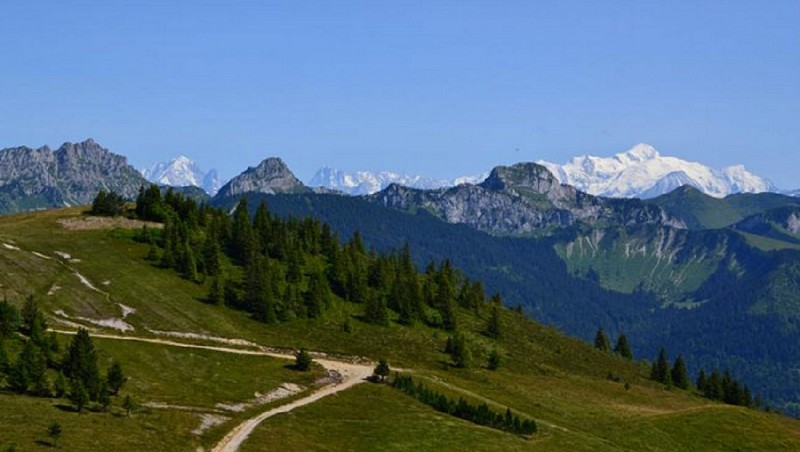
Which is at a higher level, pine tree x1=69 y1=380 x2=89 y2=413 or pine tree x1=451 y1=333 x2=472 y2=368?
pine tree x1=451 y1=333 x2=472 y2=368

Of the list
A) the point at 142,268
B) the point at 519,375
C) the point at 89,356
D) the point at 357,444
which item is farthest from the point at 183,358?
the point at 519,375

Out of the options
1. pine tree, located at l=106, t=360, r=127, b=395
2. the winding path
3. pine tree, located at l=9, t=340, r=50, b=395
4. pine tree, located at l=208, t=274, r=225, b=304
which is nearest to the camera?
the winding path

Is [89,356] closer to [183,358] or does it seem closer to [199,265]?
[183,358]

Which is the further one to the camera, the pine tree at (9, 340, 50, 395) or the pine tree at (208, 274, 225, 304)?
the pine tree at (208, 274, 225, 304)

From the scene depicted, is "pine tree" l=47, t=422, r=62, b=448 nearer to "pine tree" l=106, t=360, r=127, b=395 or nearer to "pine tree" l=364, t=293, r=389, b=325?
"pine tree" l=106, t=360, r=127, b=395

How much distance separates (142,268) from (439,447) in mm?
85571

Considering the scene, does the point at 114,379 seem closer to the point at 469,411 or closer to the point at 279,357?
the point at 279,357

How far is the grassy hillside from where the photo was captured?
76.8 m

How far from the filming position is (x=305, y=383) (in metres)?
105

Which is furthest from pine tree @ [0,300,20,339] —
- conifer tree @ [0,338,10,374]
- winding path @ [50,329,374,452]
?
conifer tree @ [0,338,10,374]

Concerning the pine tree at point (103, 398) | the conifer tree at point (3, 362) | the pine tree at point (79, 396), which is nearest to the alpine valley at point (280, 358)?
the conifer tree at point (3, 362)

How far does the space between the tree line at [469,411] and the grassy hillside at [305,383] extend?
2.23 metres

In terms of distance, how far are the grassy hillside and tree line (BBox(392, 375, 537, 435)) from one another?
223 cm

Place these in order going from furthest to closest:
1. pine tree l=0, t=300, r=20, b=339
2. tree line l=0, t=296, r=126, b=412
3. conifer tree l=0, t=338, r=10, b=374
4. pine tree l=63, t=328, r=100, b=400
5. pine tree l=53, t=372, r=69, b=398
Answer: pine tree l=0, t=300, r=20, b=339 → conifer tree l=0, t=338, r=10, b=374 → pine tree l=53, t=372, r=69, b=398 → pine tree l=63, t=328, r=100, b=400 → tree line l=0, t=296, r=126, b=412
